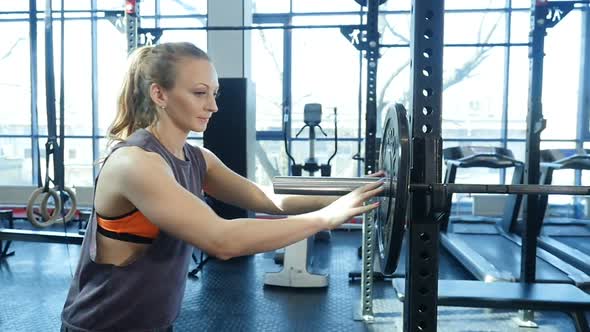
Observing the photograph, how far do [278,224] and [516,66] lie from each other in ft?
20.6

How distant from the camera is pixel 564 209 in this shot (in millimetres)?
6586

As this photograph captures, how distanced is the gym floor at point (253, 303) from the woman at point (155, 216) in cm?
175

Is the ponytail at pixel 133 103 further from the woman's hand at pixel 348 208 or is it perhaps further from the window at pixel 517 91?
the window at pixel 517 91

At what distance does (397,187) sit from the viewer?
36.5 inches

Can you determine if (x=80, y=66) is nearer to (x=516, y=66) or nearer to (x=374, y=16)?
(x=374, y=16)

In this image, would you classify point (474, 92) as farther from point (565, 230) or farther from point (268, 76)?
point (268, 76)

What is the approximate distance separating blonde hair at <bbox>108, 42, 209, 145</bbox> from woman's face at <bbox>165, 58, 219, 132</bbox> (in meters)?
0.02

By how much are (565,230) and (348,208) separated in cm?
526

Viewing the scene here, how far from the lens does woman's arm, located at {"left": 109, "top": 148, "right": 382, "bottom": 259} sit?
98 centimetres

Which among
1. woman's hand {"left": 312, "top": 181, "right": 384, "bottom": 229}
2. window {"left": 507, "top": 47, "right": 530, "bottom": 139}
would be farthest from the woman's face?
window {"left": 507, "top": 47, "right": 530, "bottom": 139}

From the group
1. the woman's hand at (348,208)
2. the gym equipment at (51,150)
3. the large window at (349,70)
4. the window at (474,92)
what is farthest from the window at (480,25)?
the woman's hand at (348,208)

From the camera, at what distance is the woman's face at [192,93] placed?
110 centimetres

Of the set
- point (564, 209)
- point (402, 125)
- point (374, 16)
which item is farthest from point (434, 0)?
point (564, 209)

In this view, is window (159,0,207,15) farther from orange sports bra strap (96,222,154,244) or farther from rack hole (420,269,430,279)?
rack hole (420,269,430,279)
